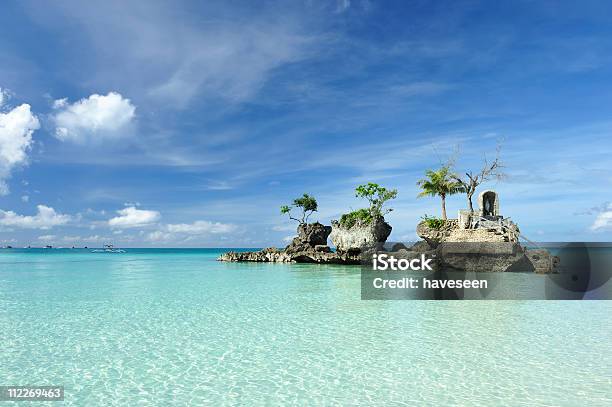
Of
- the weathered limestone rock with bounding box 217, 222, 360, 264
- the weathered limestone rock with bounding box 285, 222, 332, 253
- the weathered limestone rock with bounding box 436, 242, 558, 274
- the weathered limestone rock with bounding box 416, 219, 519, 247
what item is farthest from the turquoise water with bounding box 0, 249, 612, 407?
the weathered limestone rock with bounding box 285, 222, 332, 253

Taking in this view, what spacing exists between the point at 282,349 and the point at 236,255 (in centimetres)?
4317

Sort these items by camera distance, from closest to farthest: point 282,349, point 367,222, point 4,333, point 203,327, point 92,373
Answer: point 92,373
point 282,349
point 4,333
point 203,327
point 367,222

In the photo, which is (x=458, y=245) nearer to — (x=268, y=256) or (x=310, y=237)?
(x=310, y=237)

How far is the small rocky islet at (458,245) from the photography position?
27.9 meters

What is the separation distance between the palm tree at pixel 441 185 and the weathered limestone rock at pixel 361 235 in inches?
193

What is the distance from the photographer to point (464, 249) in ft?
93.0

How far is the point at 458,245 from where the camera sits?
94.0 feet

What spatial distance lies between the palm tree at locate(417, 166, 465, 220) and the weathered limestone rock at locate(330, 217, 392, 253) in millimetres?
4894

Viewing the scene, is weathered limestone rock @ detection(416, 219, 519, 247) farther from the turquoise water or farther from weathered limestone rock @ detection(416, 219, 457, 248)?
the turquoise water

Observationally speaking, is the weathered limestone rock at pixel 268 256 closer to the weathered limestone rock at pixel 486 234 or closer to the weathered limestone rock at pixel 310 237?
the weathered limestone rock at pixel 310 237

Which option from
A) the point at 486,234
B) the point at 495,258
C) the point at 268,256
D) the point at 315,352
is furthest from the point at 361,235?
the point at 315,352

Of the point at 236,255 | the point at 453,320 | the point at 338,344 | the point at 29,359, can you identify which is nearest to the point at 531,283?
the point at 453,320

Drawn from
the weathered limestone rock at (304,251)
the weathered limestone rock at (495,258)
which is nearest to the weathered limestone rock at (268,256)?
the weathered limestone rock at (304,251)

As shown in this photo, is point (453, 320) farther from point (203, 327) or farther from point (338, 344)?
point (203, 327)
